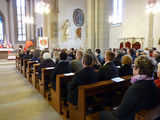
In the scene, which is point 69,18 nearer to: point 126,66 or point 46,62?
point 46,62

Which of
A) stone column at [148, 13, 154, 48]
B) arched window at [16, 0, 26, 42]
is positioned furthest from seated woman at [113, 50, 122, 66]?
arched window at [16, 0, 26, 42]

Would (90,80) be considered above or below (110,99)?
above

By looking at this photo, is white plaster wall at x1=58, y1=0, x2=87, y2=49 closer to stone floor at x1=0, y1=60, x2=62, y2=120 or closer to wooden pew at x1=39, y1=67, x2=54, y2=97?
stone floor at x1=0, y1=60, x2=62, y2=120

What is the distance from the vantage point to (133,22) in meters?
11.0

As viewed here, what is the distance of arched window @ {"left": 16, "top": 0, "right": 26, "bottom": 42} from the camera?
16884 millimetres

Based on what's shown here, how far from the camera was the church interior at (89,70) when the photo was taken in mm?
1528

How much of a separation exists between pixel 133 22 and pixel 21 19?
13099 millimetres

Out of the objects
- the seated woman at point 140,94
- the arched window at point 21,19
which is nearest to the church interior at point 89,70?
the seated woman at point 140,94

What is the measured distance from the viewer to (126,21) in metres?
11.6

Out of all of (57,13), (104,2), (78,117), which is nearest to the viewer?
(78,117)

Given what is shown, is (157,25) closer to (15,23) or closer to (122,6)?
(122,6)

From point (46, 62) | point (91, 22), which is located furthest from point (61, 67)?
point (91, 22)

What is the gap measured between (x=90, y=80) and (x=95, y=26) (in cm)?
602

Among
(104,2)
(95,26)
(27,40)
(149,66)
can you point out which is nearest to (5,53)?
(27,40)
